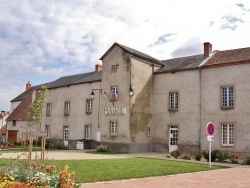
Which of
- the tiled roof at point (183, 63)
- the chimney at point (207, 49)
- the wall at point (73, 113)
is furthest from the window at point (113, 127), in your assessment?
the chimney at point (207, 49)

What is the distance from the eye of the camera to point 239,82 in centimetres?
2330

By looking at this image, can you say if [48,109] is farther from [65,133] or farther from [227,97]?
[227,97]

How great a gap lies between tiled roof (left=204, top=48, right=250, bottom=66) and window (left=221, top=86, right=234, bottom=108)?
197cm

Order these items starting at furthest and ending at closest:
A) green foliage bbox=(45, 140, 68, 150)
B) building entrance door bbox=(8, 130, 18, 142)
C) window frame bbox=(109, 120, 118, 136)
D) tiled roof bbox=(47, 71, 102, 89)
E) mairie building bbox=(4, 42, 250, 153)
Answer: building entrance door bbox=(8, 130, 18, 142), tiled roof bbox=(47, 71, 102, 89), green foliage bbox=(45, 140, 68, 150), window frame bbox=(109, 120, 118, 136), mairie building bbox=(4, 42, 250, 153)

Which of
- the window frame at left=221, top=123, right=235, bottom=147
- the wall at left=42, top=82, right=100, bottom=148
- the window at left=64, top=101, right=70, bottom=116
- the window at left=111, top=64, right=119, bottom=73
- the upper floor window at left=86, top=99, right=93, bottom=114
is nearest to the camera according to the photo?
the window frame at left=221, top=123, right=235, bottom=147

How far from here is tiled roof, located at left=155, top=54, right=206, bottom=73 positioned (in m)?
26.2

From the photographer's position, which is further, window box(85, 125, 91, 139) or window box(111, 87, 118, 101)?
window box(85, 125, 91, 139)

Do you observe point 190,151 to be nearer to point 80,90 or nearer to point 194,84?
point 194,84

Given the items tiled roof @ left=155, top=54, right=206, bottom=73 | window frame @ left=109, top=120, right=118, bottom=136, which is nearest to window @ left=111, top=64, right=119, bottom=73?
tiled roof @ left=155, top=54, right=206, bottom=73

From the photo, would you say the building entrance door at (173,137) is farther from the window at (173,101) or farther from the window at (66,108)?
the window at (66,108)

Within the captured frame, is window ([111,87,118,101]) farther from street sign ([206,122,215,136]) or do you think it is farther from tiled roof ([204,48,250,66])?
street sign ([206,122,215,136])

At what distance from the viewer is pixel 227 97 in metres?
23.8

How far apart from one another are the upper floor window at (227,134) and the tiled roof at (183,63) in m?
5.20

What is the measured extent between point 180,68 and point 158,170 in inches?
552
